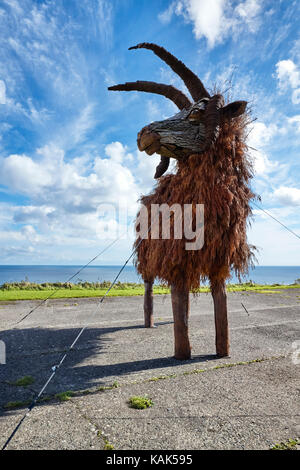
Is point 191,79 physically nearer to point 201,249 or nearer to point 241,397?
point 201,249

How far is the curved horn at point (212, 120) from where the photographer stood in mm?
4539

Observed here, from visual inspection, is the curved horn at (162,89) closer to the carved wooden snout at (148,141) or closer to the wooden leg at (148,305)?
the carved wooden snout at (148,141)

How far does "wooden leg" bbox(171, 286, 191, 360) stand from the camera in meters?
5.09

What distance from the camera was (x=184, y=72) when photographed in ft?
16.8

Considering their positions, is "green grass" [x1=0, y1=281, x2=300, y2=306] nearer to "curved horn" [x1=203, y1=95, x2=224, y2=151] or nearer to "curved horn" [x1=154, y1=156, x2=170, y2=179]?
"curved horn" [x1=154, y1=156, x2=170, y2=179]

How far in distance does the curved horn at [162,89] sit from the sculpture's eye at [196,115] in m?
0.67

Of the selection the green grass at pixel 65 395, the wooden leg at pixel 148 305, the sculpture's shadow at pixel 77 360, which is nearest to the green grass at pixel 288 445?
the sculpture's shadow at pixel 77 360

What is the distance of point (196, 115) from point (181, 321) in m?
3.61

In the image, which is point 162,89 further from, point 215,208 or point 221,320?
point 221,320

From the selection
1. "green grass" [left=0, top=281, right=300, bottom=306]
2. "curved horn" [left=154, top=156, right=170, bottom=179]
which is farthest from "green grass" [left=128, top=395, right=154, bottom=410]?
"green grass" [left=0, top=281, right=300, bottom=306]

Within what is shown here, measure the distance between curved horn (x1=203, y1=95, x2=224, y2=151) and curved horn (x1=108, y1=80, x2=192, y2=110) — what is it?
766 millimetres

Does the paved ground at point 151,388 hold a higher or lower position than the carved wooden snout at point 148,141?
lower

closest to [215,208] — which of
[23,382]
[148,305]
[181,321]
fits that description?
[181,321]
